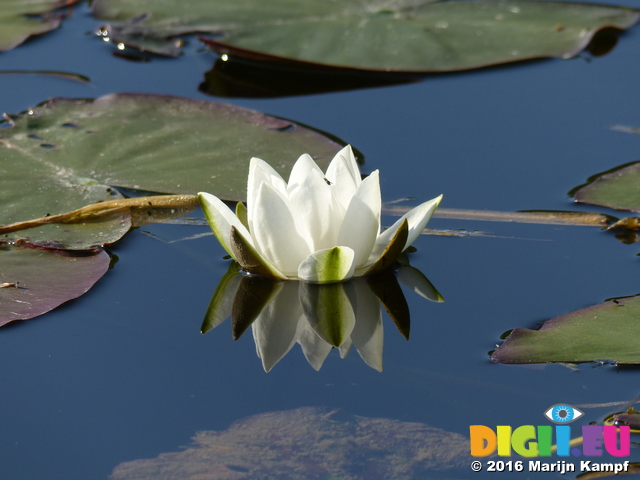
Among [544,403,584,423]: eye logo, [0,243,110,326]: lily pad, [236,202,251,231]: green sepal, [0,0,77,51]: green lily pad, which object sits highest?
[0,0,77,51]: green lily pad

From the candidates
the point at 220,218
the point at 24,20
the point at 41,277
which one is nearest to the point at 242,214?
the point at 220,218

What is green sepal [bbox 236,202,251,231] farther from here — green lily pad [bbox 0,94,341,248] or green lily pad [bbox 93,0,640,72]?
green lily pad [bbox 93,0,640,72]

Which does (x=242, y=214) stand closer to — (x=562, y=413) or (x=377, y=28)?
(x=562, y=413)

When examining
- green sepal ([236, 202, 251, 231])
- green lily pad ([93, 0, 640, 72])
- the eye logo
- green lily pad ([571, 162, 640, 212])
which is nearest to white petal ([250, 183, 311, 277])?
green sepal ([236, 202, 251, 231])

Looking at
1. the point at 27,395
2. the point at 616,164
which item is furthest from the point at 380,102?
the point at 27,395

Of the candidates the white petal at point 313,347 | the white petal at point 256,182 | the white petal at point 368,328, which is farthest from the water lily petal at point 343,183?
the white petal at point 313,347

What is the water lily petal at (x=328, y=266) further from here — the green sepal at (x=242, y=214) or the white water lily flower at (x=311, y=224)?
the green sepal at (x=242, y=214)
